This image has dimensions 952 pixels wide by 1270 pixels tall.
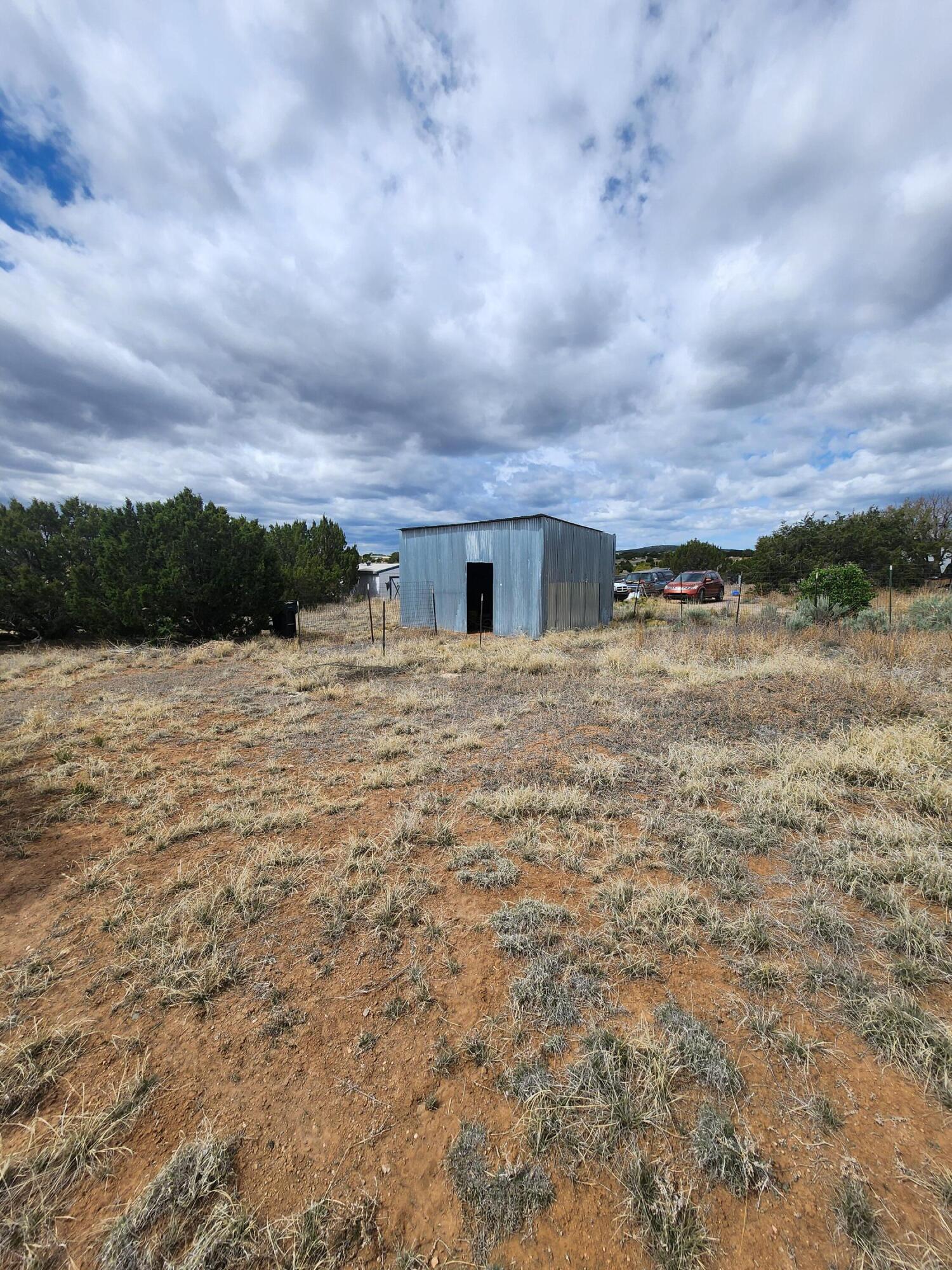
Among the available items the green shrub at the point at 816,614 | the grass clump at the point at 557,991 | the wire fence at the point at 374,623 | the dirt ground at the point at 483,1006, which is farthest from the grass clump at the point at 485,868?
the green shrub at the point at 816,614

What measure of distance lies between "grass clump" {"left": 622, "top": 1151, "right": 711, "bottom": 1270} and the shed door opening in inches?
557

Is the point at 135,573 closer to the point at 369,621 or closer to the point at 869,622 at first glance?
the point at 369,621

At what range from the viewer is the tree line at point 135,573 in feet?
41.1

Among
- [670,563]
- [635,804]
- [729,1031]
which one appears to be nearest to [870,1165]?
[729,1031]

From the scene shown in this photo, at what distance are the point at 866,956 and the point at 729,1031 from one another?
101 cm

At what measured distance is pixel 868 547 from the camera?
2411cm

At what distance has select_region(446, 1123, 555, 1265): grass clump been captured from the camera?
57.8 inches

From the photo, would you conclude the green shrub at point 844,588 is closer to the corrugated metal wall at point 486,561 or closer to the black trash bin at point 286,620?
the corrugated metal wall at point 486,561

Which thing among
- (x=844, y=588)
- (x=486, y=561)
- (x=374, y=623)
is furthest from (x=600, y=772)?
(x=374, y=623)

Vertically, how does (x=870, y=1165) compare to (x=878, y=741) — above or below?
below

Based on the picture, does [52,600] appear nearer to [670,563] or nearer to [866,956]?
[866,956]

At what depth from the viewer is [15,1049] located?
1990mm

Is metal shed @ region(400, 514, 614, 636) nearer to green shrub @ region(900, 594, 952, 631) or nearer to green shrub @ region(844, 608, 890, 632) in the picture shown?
green shrub @ region(844, 608, 890, 632)

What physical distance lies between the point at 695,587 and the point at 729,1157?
76.3ft
